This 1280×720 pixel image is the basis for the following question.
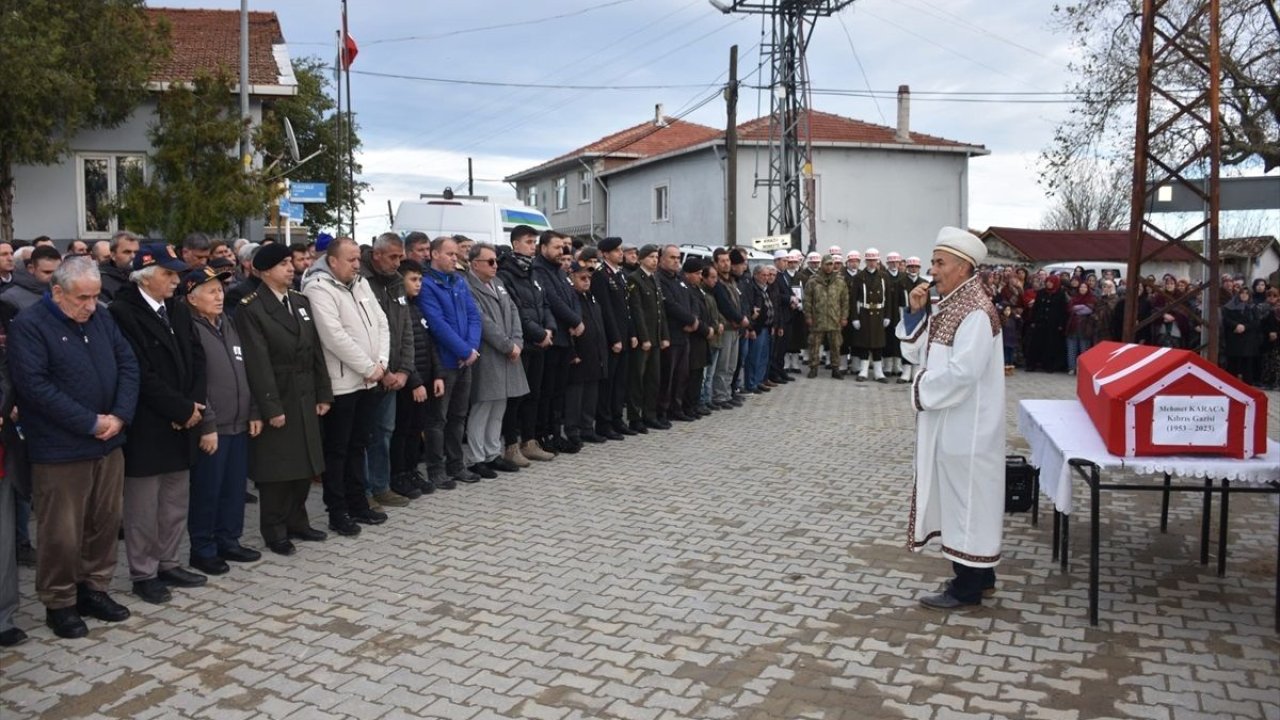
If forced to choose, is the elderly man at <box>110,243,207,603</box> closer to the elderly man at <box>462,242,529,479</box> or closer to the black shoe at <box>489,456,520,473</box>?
the elderly man at <box>462,242,529,479</box>

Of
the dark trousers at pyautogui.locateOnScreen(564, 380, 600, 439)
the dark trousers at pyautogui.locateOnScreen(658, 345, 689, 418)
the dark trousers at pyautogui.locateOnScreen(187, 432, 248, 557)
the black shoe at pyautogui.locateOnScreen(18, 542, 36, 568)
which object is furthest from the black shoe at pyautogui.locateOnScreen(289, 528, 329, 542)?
the dark trousers at pyautogui.locateOnScreen(658, 345, 689, 418)

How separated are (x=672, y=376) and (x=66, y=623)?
7833 millimetres

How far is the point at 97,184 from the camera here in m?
22.6

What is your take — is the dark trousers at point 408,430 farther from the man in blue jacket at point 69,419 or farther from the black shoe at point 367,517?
the man in blue jacket at point 69,419

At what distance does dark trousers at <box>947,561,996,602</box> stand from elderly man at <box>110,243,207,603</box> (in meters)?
4.21

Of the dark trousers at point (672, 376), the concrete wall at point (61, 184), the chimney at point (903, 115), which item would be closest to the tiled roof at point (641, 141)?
the chimney at point (903, 115)

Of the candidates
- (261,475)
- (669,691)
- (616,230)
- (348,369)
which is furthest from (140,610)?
(616,230)

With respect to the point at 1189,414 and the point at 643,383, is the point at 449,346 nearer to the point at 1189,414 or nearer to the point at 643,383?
the point at 643,383

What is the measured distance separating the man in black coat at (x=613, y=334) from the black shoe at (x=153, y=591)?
5657 mm

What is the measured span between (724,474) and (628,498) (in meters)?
1.30

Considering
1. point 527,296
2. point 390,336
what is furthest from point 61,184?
point 390,336

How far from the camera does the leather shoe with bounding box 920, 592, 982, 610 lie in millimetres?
5707

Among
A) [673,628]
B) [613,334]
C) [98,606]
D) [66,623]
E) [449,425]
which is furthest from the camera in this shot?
[613,334]

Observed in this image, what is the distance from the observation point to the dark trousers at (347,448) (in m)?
7.27
